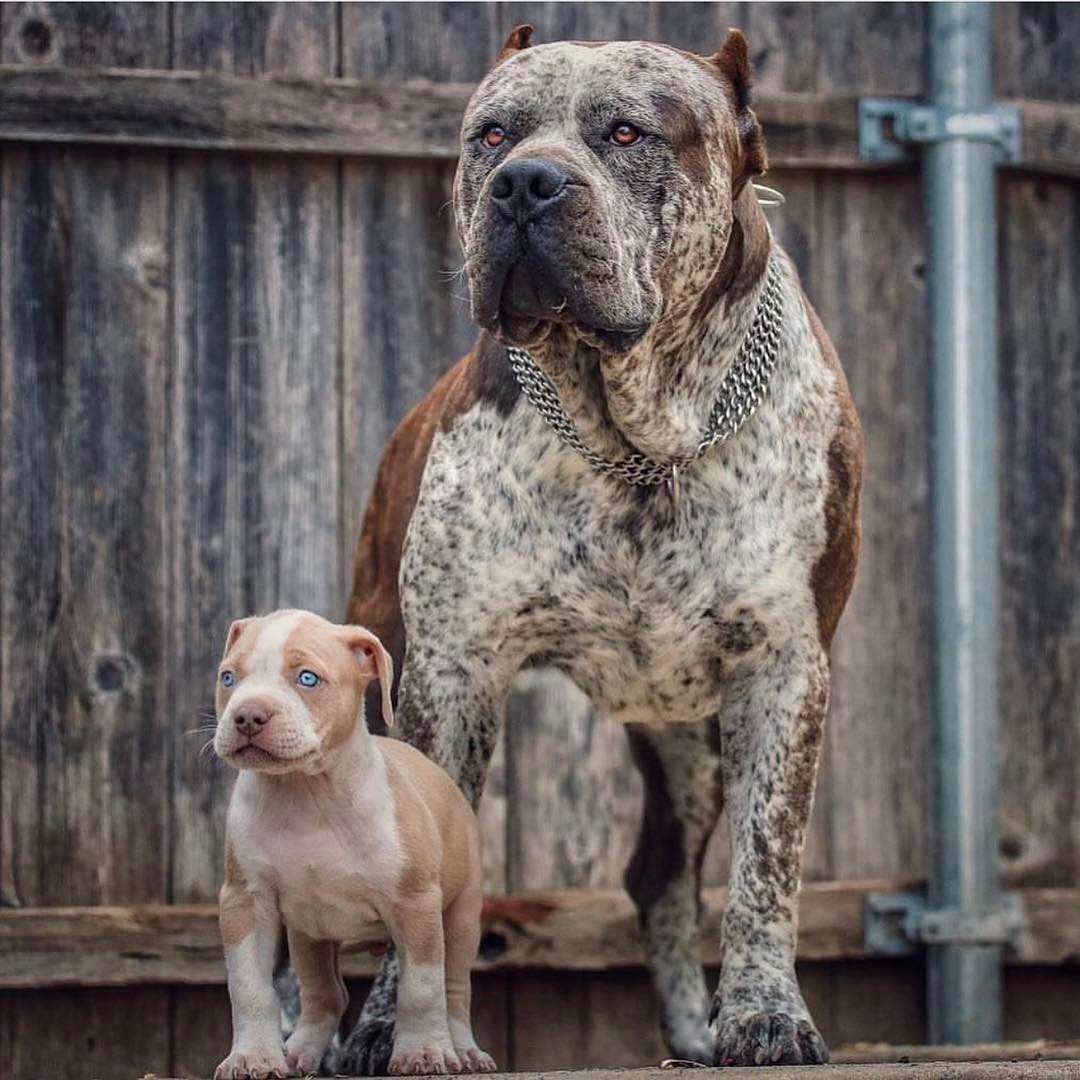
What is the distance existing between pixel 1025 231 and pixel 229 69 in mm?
1899

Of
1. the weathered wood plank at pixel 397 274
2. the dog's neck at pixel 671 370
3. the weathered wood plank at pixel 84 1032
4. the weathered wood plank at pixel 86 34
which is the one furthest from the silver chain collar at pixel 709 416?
the weathered wood plank at pixel 84 1032

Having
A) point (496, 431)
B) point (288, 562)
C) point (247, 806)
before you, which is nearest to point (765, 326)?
point (496, 431)

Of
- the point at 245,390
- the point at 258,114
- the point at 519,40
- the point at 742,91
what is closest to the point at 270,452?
the point at 245,390

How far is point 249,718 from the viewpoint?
9.89ft

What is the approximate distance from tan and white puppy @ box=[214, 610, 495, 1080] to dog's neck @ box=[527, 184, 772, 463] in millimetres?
595

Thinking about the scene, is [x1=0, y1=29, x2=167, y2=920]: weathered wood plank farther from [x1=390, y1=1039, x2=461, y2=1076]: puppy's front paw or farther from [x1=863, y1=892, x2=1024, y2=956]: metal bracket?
[x1=390, y1=1039, x2=461, y2=1076]: puppy's front paw

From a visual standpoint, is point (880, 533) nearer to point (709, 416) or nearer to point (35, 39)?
point (709, 416)

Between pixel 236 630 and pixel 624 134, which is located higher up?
pixel 624 134

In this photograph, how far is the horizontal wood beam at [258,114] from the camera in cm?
480

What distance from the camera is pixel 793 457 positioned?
3717mm

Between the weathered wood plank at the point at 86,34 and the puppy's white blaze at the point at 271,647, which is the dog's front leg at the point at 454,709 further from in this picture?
the weathered wood plank at the point at 86,34

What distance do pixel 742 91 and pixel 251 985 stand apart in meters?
1.62

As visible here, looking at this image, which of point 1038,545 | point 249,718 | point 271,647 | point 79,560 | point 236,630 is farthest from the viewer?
point 1038,545

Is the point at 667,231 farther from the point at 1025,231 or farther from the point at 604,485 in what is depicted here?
the point at 1025,231
